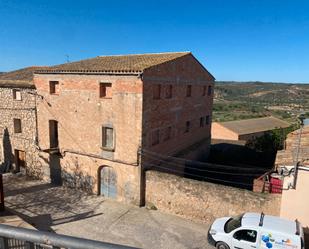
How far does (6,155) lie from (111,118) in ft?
37.7

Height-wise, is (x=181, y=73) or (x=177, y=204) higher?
(x=181, y=73)

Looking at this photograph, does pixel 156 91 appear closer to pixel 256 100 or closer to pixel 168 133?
pixel 168 133

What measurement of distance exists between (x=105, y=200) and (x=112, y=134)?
423 cm

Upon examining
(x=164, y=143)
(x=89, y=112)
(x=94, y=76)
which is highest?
(x=94, y=76)

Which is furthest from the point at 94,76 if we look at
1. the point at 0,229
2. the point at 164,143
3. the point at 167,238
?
the point at 0,229

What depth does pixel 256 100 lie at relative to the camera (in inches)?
4715

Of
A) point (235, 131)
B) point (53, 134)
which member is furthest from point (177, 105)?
point (235, 131)

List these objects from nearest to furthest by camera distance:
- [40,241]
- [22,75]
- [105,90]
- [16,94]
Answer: [40,241], [105,90], [16,94], [22,75]

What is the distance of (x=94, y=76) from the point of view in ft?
52.5

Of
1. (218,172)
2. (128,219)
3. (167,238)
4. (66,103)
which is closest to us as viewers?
(167,238)

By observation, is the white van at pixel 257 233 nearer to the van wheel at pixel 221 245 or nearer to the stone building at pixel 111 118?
the van wheel at pixel 221 245

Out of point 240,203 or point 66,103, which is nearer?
point 240,203

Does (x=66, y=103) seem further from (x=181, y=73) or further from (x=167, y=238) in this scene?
(x=167, y=238)

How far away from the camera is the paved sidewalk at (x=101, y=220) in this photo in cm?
1265
